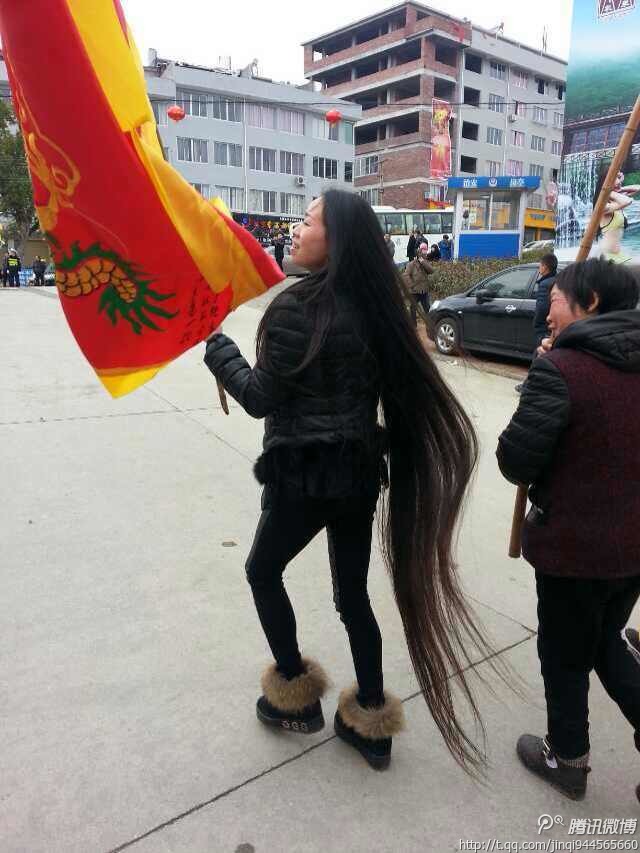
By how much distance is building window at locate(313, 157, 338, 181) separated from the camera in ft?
166

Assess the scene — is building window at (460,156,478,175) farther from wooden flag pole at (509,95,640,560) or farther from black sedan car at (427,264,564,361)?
wooden flag pole at (509,95,640,560)

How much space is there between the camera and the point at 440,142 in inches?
2108

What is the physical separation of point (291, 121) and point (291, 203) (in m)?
5.91

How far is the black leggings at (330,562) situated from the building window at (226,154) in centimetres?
4782

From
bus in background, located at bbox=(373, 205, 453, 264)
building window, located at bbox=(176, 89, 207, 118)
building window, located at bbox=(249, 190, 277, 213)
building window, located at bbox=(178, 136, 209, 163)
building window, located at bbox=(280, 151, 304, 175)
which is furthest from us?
building window, located at bbox=(280, 151, 304, 175)

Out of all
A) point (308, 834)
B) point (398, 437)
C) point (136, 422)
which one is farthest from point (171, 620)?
point (136, 422)

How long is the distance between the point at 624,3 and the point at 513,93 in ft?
174

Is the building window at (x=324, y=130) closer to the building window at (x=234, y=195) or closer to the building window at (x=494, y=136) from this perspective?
the building window at (x=234, y=195)

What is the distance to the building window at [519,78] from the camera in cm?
6256

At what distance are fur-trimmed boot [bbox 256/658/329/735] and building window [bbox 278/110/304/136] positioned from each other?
51.5 metres

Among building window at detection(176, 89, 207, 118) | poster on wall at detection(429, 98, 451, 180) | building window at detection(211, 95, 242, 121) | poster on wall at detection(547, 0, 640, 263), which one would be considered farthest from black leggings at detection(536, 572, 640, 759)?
poster on wall at detection(429, 98, 451, 180)

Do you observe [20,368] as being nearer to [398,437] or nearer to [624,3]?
[398,437]

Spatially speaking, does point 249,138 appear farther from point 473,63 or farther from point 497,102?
point 497,102

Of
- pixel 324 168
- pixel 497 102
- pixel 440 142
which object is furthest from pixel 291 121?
pixel 497 102
